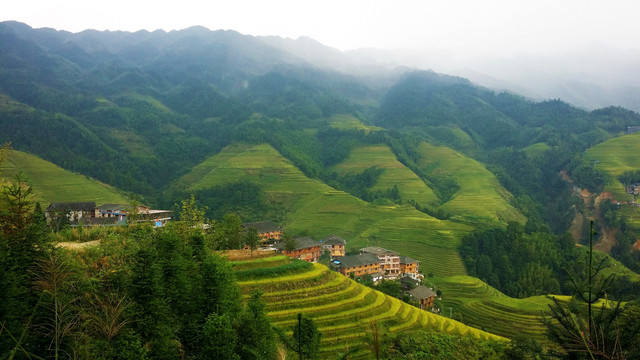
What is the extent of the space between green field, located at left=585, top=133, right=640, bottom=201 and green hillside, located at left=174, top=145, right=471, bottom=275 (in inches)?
1770

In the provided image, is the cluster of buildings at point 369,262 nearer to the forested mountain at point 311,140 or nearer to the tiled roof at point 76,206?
the forested mountain at point 311,140

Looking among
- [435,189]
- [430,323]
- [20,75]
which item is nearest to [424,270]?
[430,323]

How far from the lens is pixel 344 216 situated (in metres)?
79.8

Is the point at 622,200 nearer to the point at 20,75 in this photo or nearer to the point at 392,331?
the point at 392,331

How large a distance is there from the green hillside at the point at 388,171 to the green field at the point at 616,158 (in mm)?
40789

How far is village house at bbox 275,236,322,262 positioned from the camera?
2155 inches

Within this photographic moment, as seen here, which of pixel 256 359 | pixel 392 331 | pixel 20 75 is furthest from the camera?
pixel 20 75

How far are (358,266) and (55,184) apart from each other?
180ft

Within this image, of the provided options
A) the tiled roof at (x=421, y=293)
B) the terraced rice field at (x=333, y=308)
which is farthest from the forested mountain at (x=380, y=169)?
the terraced rice field at (x=333, y=308)

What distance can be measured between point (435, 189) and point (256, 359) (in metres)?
94.1

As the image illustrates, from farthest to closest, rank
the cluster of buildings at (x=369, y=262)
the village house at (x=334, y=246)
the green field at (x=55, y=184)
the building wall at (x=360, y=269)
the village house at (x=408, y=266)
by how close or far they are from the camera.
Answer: the green field at (x=55, y=184) → the village house at (x=334, y=246) → the village house at (x=408, y=266) → the building wall at (x=360, y=269) → the cluster of buildings at (x=369, y=262)

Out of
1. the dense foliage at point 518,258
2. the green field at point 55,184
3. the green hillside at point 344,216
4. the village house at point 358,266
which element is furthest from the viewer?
the green hillside at point 344,216

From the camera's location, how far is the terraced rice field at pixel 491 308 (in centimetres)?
4450

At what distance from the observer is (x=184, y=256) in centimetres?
2052
